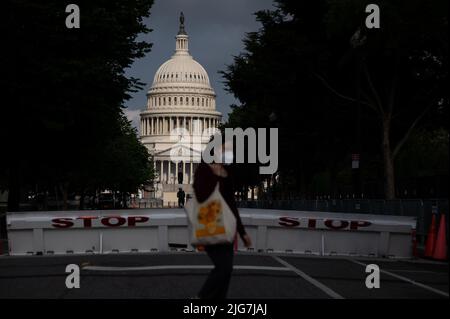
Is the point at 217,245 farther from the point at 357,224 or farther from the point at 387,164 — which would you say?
the point at 387,164

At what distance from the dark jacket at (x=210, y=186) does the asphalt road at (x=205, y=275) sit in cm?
270

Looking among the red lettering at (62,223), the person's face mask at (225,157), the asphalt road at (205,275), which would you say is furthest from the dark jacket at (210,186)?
the red lettering at (62,223)

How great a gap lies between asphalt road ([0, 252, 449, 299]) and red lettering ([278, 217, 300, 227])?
1.87 meters

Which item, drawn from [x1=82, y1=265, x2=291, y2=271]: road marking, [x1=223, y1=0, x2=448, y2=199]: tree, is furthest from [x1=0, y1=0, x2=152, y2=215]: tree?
[x1=82, y1=265, x2=291, y2=271]: road marking

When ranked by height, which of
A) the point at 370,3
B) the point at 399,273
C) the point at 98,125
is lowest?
the point at 399,273

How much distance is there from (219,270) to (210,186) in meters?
0.83

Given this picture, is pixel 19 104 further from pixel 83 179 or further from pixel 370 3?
pixel 83 179

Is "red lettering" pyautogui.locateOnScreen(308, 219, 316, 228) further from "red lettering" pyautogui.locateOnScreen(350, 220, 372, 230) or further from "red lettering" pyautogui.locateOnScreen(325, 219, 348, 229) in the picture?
"red lettering" pyautogui.locateOnScreen(350, 220, 372, 230)

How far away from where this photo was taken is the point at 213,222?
1088 centimetres

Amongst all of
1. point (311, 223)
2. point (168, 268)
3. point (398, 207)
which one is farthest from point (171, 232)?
point (398, 207)

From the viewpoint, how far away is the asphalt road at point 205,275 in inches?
560

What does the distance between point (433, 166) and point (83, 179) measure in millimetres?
25141

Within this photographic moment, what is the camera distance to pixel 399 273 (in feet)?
61.5
